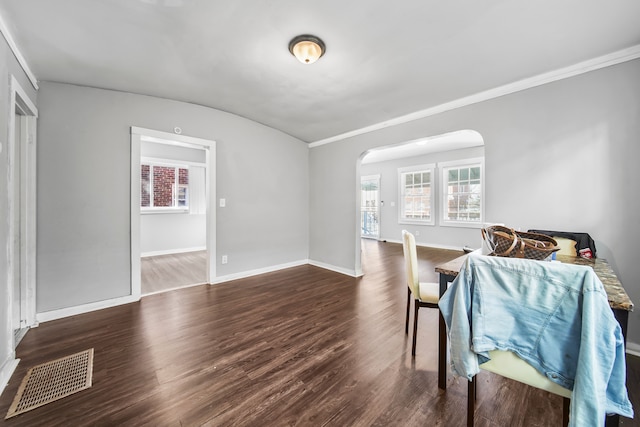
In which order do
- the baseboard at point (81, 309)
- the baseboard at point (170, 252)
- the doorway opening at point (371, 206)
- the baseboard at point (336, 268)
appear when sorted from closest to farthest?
the baseboard at point (81, 309), the baseboard at point (336, 268), the baseboard at point (170, 252), the doorway opening at point (371, 206)

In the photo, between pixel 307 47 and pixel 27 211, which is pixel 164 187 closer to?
pixel 27 211

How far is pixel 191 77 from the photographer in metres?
2.77

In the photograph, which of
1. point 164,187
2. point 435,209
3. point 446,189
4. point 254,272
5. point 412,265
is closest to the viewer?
point 412,265

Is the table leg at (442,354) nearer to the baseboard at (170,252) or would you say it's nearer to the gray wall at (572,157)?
the gray wall at (572,157)

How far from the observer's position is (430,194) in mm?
6945

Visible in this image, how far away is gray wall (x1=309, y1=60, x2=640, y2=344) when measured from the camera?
6.65 feet

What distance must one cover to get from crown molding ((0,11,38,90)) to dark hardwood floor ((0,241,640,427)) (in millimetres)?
2432

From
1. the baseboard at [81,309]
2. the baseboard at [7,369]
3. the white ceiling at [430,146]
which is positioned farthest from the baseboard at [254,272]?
the white ceiling at [430,146]

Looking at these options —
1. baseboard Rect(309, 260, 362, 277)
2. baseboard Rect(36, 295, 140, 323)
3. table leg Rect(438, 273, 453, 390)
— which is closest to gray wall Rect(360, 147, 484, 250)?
baseboard Rect(309, 260, 362, 277)

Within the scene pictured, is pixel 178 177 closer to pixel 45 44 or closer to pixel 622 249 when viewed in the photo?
pixel 45 44

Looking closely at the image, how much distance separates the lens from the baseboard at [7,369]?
Answer: 1.65m

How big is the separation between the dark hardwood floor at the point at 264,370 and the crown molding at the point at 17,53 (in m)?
2.43

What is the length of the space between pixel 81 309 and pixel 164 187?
12.2 feet

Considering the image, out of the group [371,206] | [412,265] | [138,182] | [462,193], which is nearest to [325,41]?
[412,265]
